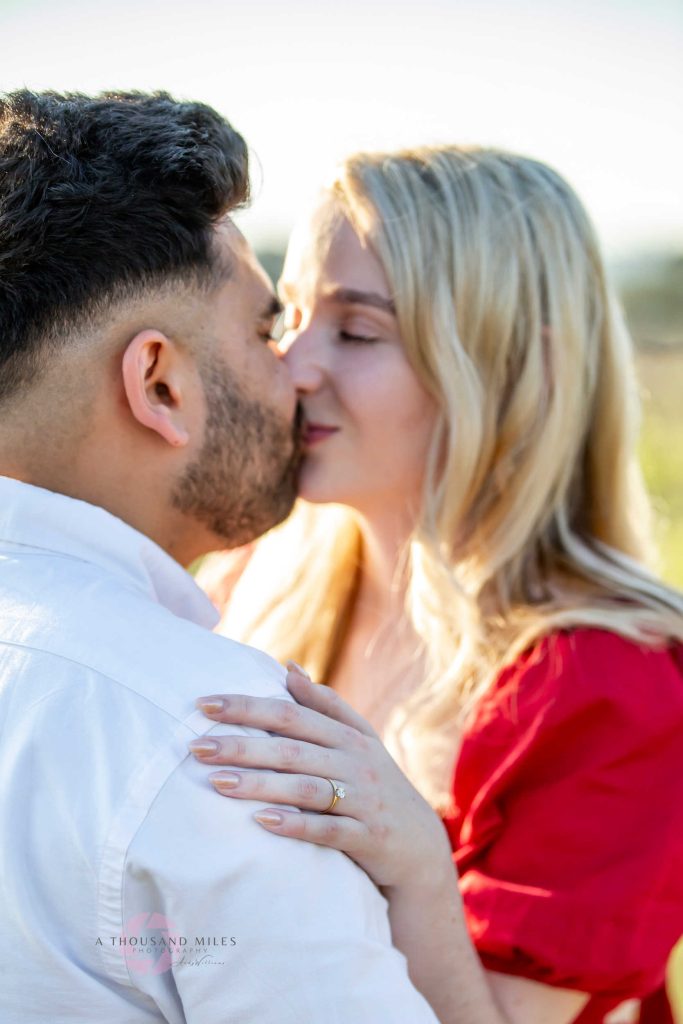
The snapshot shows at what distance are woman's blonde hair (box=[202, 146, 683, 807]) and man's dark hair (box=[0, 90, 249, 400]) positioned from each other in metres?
0.87

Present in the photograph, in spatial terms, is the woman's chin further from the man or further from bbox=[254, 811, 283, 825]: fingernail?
bbox=[254, 811, 283, 825]: fingernail

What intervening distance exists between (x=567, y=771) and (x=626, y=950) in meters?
0.33

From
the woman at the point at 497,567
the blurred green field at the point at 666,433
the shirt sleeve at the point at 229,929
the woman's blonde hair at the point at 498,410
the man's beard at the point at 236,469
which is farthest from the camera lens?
the blurred green field at the point at 666,433

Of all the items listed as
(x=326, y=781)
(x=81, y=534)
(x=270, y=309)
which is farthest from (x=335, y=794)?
(x=270, y=309)

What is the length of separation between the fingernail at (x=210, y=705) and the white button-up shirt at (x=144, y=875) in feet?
0.04

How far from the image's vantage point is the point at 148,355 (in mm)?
1711

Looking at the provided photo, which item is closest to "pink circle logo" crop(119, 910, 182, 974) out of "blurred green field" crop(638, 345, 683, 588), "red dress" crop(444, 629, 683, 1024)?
"red dress" crop(444, 629, 683, 1024)

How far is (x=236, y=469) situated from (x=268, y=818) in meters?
0.85

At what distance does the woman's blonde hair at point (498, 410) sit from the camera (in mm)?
2459

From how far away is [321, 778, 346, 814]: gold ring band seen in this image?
57.6 inches

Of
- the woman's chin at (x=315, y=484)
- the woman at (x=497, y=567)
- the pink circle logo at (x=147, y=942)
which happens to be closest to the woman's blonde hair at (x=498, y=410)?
the woman at (x=497, y=567)

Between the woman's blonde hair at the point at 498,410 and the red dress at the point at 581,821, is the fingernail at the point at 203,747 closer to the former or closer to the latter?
the red dress at the point at 581,821

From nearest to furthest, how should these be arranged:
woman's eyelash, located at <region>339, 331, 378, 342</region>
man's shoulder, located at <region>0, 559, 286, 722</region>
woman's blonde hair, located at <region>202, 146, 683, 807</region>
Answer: man's shoulder, located at <region>0, 559, 286, 722</region> < woman's blonde hair, located at <region>202, 146, 683, 807</region> < woman's eyelash, located at <region>339, 331, 378, 342</region>

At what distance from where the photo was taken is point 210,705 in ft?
4.31
